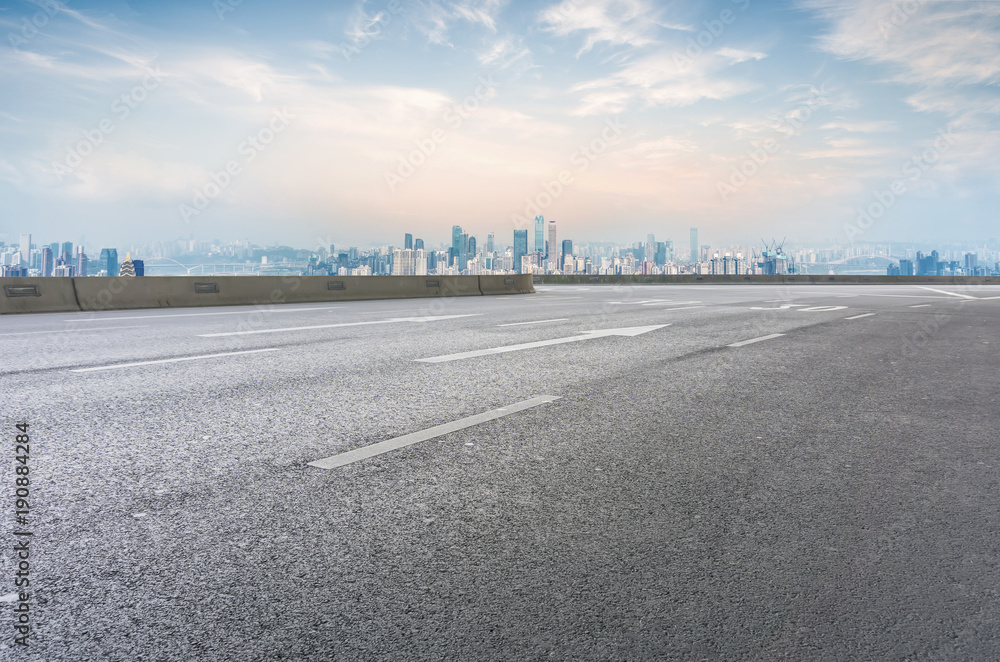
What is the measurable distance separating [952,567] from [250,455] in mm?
3210

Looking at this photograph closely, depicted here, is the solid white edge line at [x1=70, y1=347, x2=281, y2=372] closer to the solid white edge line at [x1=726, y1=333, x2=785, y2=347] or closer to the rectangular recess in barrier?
the solid white edge line at [x1=726, y1=333, x2=785, y2=347]

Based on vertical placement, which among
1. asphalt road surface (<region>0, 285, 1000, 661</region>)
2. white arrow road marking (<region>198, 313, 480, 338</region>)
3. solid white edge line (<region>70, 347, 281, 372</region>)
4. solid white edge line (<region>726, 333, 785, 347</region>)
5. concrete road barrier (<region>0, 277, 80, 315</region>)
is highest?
concrete road barrier (<region>0, 277, 80, 315</region>)

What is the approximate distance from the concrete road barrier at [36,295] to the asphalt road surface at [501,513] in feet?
31.7

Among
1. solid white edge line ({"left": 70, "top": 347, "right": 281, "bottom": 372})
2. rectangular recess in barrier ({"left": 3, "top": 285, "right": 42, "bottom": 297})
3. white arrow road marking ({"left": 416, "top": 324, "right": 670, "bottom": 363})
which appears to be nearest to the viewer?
solid white edge line ({"left": 70, "top": 347, "right": 281, "bottom": 372})

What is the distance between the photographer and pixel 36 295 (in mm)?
15133

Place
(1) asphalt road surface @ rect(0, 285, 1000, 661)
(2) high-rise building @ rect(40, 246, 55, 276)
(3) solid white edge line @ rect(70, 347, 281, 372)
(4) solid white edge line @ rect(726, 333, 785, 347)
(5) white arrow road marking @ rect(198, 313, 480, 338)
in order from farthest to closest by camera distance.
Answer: (2) high-rise building @ rect(40, 246, 55, 276) → (5) white arrow road marking @ rect(198, 313, 480, 338) → (4) solid white edge line @ rect(726, 333, 785, 347) → (3) solid white edge line @ rect(70, 347, 281, 372) → (1) asphalt road surface @ rect(0, 285, 1000, 661)

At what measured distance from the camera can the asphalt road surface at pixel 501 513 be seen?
214 cm

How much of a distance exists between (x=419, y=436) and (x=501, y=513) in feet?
4.42

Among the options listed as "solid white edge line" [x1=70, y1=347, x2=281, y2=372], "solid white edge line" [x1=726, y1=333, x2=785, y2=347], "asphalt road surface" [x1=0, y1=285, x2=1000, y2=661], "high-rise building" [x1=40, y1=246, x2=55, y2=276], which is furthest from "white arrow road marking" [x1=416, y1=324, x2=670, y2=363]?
"high-rise building" [x1=40, y1=246, x2=55, y2=276]

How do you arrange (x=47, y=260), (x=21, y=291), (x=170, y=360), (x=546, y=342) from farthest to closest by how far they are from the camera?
(x=47, y=260) → (x=21, y=291) → (x=546, y=342) → (x=170, y=360)

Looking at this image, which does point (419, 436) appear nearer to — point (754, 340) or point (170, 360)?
point (170, 360)

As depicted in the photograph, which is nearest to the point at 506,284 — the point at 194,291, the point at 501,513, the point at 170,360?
the point at 194,291

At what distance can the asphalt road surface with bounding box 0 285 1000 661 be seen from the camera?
2145mm

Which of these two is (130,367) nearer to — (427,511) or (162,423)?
(162,423)
